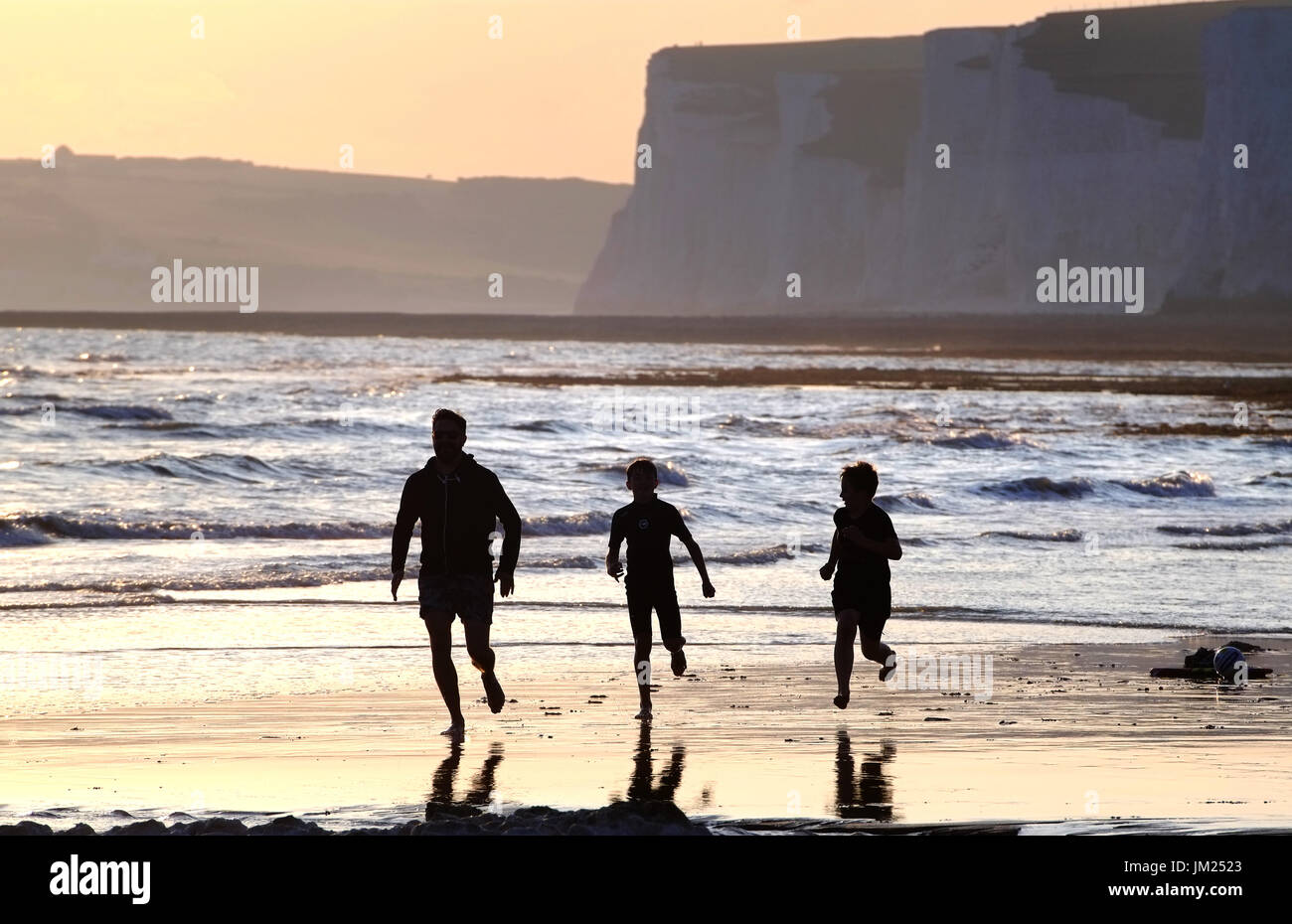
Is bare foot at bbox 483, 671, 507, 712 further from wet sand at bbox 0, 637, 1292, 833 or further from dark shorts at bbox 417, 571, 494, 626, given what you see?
dark shorts at bbox 417, 571, 494, 626

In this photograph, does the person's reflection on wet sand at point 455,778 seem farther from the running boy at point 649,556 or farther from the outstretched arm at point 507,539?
the running boy at point 649,556

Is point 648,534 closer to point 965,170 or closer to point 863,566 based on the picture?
point 863,566

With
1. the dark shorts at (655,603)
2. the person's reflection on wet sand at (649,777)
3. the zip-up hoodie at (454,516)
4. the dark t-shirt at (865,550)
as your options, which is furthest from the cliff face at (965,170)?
the person's reflection on wet sand at (649,777)

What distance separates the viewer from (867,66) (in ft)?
541

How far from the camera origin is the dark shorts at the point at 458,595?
892cm

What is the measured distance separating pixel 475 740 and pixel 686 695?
164cm

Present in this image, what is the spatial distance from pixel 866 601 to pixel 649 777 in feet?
7.10

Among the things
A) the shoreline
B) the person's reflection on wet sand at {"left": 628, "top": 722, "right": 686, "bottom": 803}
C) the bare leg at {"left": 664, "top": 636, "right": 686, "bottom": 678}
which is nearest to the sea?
the bare leg at {"left": 664, "top": 636, "right": 686, "bottom": 678}

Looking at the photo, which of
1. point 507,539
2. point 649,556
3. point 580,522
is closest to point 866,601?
point 649,556

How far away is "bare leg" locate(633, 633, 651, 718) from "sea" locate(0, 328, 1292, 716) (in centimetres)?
120

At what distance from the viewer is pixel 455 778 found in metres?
7.75

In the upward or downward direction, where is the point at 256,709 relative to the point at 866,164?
downward
